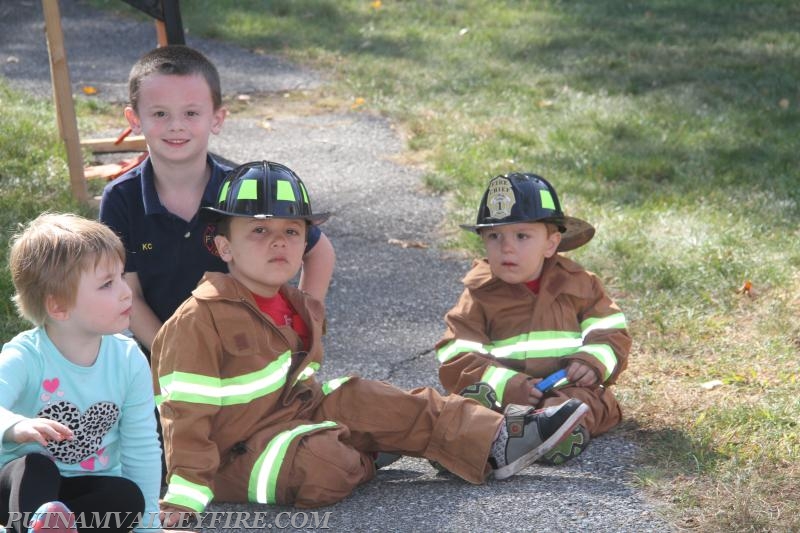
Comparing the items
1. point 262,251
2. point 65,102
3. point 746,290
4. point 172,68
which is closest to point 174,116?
point 172,68

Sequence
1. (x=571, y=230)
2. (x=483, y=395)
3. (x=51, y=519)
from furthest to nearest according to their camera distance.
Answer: (x=571, y=230)
(x=483, y=395)
(x=51, y=519)

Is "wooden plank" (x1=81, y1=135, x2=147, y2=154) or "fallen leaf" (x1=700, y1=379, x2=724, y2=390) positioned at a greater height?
"wooden plank" (x1=81, y1=135, x2=147, y2=154)

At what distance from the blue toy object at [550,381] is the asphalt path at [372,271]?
27 cm

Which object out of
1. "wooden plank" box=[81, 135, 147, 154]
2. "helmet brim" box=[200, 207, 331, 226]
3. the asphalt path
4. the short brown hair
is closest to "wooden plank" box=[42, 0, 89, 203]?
"wooden plank" box=[81, 135, 147, 154]

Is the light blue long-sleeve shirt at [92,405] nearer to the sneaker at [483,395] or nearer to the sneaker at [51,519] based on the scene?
the sneaker at [51,519]

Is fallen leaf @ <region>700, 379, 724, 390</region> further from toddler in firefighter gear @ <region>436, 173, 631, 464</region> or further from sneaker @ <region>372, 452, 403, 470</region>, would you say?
sneaker @ <region>372, 452, 403, 470</region>

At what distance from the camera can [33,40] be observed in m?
11.4

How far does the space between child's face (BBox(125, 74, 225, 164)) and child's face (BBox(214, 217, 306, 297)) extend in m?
0.52

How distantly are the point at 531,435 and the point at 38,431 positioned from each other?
1777 millimetres

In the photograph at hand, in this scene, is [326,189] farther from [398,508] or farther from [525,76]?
[398,508]

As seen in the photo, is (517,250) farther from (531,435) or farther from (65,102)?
(65,102)

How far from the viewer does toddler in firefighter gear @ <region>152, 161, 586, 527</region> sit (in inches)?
147

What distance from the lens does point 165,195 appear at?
14.5 ft

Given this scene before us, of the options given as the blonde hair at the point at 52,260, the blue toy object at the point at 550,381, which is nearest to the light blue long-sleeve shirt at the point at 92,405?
the blonde hair at the point at 52,260
